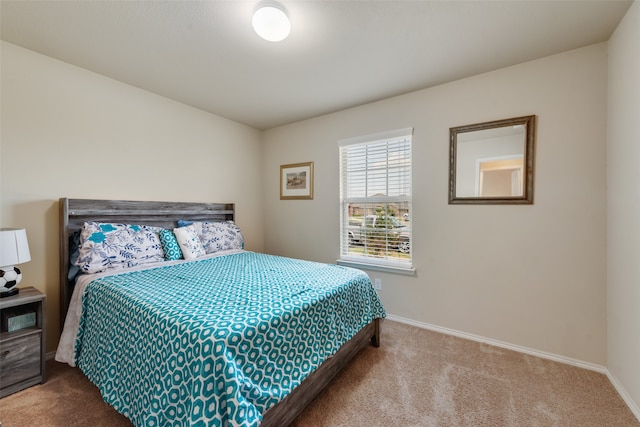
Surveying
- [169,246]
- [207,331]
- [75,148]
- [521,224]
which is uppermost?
[75,148]

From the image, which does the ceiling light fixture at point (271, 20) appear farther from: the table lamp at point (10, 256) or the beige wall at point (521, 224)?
the table lamp at point (10, 256)

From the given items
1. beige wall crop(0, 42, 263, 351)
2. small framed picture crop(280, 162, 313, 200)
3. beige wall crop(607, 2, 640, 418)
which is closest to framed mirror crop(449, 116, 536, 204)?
beige wall crop(607, 2, 640, 418)

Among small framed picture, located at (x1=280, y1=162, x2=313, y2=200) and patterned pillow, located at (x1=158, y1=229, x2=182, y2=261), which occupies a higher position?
small framed picture, located at (x1=280, y1=162, x2=313, y2=200)

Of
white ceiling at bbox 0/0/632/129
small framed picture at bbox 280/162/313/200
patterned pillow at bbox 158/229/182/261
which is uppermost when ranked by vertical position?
white ceiling at bbox 0/0/632/129

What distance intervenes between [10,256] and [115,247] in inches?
22.2

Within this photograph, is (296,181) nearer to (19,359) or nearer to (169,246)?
(169,246)

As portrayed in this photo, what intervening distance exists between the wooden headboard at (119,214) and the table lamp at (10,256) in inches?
12.3

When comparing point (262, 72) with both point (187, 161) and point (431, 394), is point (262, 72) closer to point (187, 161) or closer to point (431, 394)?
point (187, 161)

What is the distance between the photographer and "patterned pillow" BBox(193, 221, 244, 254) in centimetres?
288

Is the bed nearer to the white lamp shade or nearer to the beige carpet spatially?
the beige carpet

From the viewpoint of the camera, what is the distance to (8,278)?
68.5 inches

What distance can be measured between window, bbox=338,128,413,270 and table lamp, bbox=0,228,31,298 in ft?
8.85

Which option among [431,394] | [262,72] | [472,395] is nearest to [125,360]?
[431,394]

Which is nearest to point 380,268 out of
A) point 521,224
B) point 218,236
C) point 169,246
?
point 521,224
